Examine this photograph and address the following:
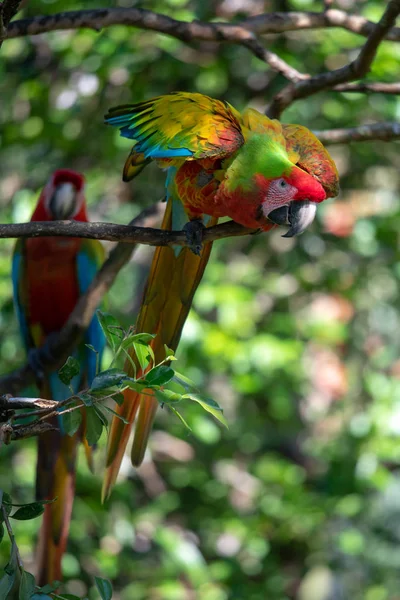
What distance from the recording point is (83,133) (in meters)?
2.67

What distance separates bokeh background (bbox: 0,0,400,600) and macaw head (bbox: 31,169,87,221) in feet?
0.23

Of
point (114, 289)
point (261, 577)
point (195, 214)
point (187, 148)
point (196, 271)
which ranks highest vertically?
point (187, 148)

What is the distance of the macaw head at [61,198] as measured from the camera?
221 cm

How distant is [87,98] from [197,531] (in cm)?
160

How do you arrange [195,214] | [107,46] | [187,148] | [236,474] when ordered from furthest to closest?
1. [236,474]
2. [107,46]
3. [195,214]
4. [187,148]

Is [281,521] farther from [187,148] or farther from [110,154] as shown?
[187,148]

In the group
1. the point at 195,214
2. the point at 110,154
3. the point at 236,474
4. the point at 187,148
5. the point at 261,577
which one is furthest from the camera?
the point at 236,474

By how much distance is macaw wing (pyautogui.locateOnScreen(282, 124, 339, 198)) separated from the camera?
1.37 metres

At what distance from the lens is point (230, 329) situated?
99.4 inches

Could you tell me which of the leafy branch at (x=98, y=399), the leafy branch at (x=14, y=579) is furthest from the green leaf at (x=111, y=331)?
the leafy branch at (x=14, y=579)

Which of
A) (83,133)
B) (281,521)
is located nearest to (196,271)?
(83,133)

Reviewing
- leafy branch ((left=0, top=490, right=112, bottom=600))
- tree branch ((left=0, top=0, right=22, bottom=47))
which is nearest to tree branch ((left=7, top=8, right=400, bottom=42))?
tree branch ((left=0, top=0, right=22, bottom=47))

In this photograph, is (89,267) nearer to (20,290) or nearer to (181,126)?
(20,290)

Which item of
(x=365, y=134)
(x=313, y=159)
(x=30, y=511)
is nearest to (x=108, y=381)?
(x=30, y=511)
